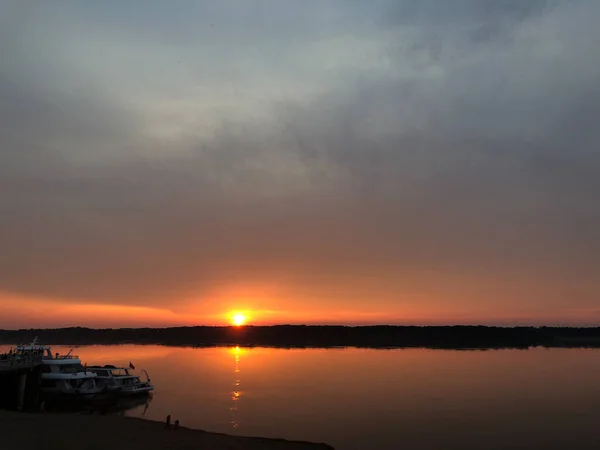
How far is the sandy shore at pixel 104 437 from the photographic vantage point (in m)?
30.5

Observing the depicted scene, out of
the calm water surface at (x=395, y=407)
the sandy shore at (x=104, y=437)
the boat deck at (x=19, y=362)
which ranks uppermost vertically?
the boat deck at (x=19, y=362)

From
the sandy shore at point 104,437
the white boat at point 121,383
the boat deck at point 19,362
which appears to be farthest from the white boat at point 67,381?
the sandy shore at point 104,437

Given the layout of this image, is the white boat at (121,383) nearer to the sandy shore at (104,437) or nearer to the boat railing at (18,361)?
the boat railing at (18,361)

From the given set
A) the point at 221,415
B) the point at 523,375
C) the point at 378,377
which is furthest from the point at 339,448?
the point at 523,375

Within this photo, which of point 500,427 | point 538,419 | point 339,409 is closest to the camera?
point 500,427

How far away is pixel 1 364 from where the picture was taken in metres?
48.0

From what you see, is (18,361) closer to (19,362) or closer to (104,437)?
(19,362)

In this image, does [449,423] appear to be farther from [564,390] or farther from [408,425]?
[564,390]

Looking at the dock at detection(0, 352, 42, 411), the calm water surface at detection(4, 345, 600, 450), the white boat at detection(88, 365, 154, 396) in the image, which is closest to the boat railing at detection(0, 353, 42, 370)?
the dock at detection(0, 352, 42, 411)

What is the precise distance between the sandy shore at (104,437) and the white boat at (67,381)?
14.9 m

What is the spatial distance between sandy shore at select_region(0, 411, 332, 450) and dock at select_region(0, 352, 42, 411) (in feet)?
27.6

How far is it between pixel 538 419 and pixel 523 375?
144 ft

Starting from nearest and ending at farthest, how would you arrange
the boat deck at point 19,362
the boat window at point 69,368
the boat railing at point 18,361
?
1. the boat deck at point 19,362
2. the boat railing at point 18,361
3. the boat window at point 69,368

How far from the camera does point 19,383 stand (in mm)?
47750
